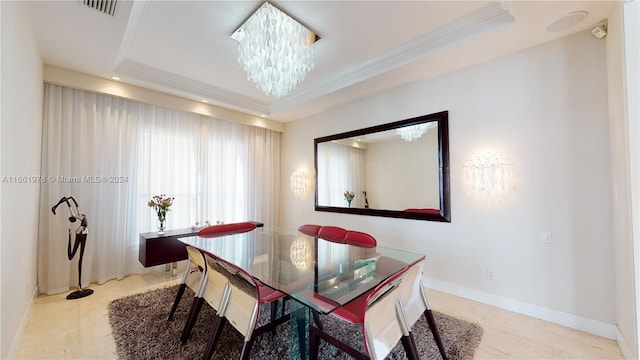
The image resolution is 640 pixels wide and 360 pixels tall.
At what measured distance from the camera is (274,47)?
2256mm

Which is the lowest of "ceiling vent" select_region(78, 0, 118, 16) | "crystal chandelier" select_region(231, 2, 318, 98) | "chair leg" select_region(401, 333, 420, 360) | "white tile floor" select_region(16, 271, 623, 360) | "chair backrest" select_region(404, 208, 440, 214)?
"white tile floor" select_region(16, 271, 623, 360)

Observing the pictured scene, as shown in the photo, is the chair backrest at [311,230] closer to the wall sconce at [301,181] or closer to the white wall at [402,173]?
the white wall at [402,173]

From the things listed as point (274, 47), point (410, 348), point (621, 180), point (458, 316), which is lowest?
point (458, 316)

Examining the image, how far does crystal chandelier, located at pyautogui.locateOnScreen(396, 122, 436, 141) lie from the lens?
124 inches

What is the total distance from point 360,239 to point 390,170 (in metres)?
1.39

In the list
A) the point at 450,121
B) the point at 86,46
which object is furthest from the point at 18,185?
the point at 450,121

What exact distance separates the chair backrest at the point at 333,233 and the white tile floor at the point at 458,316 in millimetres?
1221

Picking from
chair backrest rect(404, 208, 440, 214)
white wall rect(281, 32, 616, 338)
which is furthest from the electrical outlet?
chair backrest rect(404, 208, 440, 214)

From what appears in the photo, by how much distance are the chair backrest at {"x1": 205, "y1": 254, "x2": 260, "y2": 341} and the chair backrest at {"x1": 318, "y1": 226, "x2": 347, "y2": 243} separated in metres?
1.29

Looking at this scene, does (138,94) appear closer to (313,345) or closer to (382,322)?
(313,345)

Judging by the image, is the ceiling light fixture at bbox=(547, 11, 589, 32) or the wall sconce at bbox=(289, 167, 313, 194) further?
the wall sconce at bbox=(289, 167, 313, 194)

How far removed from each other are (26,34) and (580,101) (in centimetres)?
466

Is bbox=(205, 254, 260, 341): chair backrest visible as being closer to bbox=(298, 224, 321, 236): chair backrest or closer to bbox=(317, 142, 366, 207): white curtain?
bbox=(298, 224, 321, 236): chair backrest

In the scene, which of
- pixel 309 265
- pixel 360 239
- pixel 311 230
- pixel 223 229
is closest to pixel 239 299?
pixel 309 265
